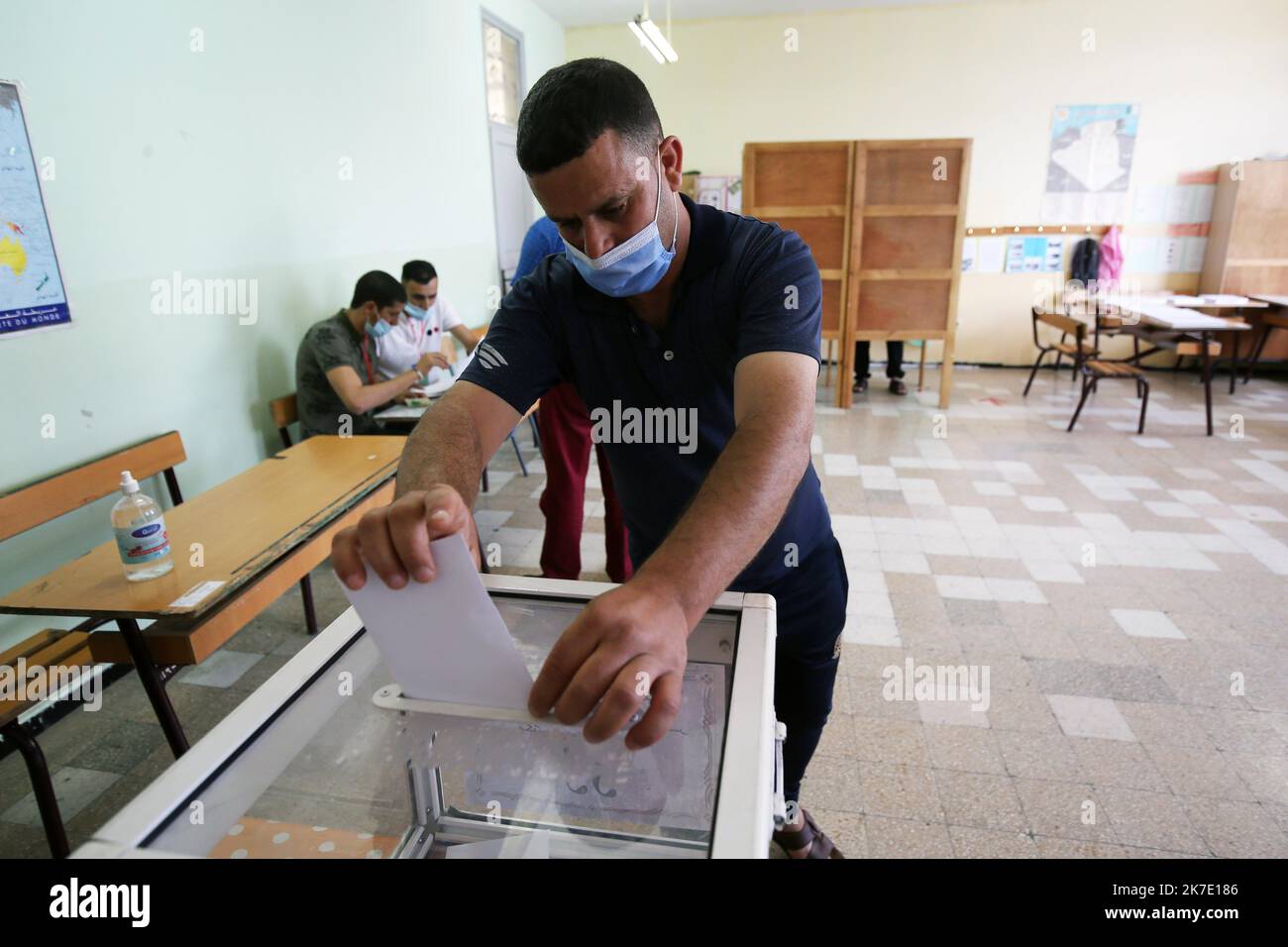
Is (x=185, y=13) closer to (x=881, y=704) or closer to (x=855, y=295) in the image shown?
(x=881, y=704)

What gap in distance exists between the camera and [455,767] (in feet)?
2.86

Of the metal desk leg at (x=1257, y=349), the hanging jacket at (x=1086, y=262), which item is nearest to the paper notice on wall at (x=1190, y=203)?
the hanging jacket at (x=1086, y=262)

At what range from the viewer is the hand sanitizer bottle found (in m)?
1.76

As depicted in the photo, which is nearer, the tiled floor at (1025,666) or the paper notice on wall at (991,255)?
the tiled floor at (1025,666)

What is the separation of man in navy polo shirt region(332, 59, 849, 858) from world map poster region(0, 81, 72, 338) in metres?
1.86

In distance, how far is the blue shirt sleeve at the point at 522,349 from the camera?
1.24m

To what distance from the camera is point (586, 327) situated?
1.25 m

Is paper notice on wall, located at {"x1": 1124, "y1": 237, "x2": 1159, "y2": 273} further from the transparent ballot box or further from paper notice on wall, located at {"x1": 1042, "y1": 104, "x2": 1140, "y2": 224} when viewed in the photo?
the transparent ballot box

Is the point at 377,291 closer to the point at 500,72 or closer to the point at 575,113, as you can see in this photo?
the point at 575,113

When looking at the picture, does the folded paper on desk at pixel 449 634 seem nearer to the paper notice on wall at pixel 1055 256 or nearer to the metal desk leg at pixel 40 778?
the metal desk leg at pixel 40 778

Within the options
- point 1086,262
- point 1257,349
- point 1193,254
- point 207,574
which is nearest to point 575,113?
point 207,574

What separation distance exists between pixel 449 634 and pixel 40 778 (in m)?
1.63

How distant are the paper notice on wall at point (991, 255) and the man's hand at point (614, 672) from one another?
784cm
